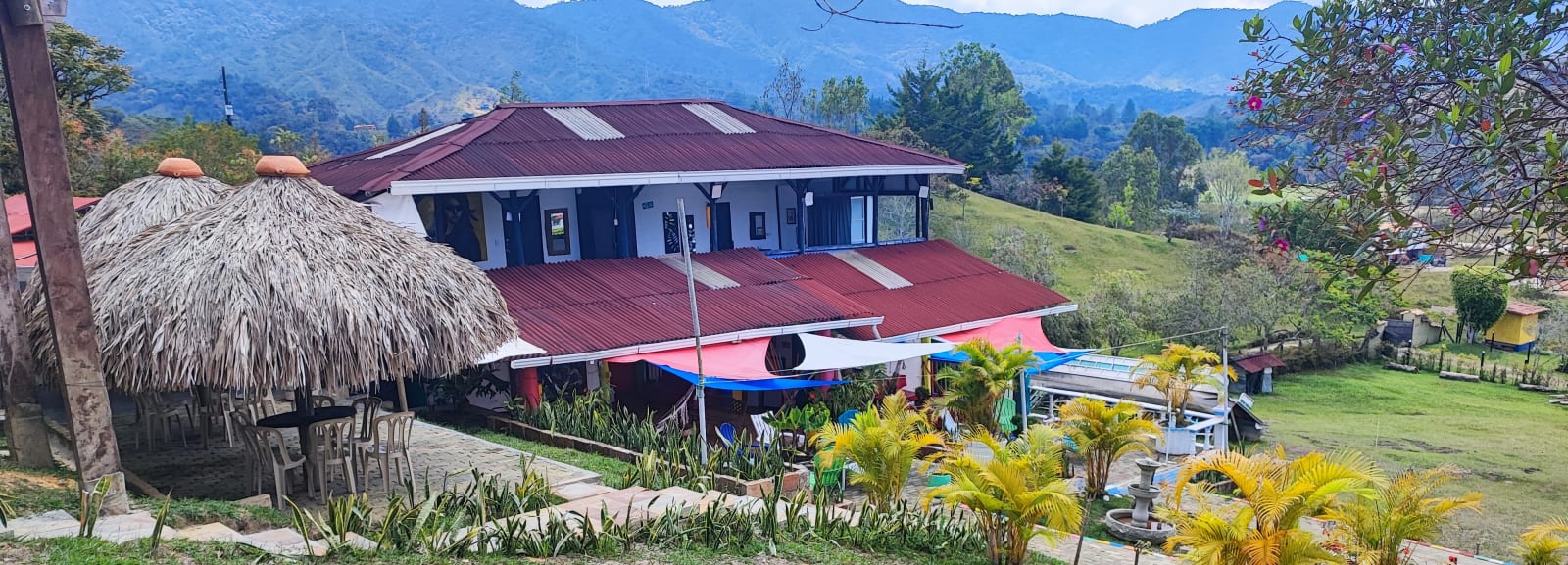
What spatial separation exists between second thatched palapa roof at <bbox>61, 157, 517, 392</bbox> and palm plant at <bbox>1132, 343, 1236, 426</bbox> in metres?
10.8

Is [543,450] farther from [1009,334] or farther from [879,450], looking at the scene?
[1009,334]

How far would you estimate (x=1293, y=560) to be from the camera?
25.3ft

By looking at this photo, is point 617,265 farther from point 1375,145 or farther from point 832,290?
point 1375,145

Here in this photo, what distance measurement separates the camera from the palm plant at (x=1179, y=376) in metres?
16.5

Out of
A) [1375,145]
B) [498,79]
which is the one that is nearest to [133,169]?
[1375,145]

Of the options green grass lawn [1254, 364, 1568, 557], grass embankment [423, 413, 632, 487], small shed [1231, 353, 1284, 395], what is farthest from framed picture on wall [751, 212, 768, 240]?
small shed [1231, 353, 1284, 395]

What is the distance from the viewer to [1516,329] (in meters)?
33.1

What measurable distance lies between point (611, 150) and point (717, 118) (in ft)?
13.7

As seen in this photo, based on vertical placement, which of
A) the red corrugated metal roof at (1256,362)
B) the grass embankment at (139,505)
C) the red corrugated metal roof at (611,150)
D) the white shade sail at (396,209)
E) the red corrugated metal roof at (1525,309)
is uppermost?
the red corrugated metal roof at (611,150)

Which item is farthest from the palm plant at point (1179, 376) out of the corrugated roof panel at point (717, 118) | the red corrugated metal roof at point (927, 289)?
the corrugated roof panel at point (717, 118)

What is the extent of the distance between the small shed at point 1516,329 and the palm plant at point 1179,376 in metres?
22.2

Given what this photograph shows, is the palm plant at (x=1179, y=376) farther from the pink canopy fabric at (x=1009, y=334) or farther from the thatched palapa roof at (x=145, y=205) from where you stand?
the thatched palapa roof at (x=145, y=205)

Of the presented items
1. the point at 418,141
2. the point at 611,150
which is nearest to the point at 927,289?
the point at 611,150

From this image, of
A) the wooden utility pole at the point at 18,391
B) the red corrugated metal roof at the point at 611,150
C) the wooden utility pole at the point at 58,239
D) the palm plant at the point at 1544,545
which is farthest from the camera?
the red corrugated metal roof at the point at 611,150
